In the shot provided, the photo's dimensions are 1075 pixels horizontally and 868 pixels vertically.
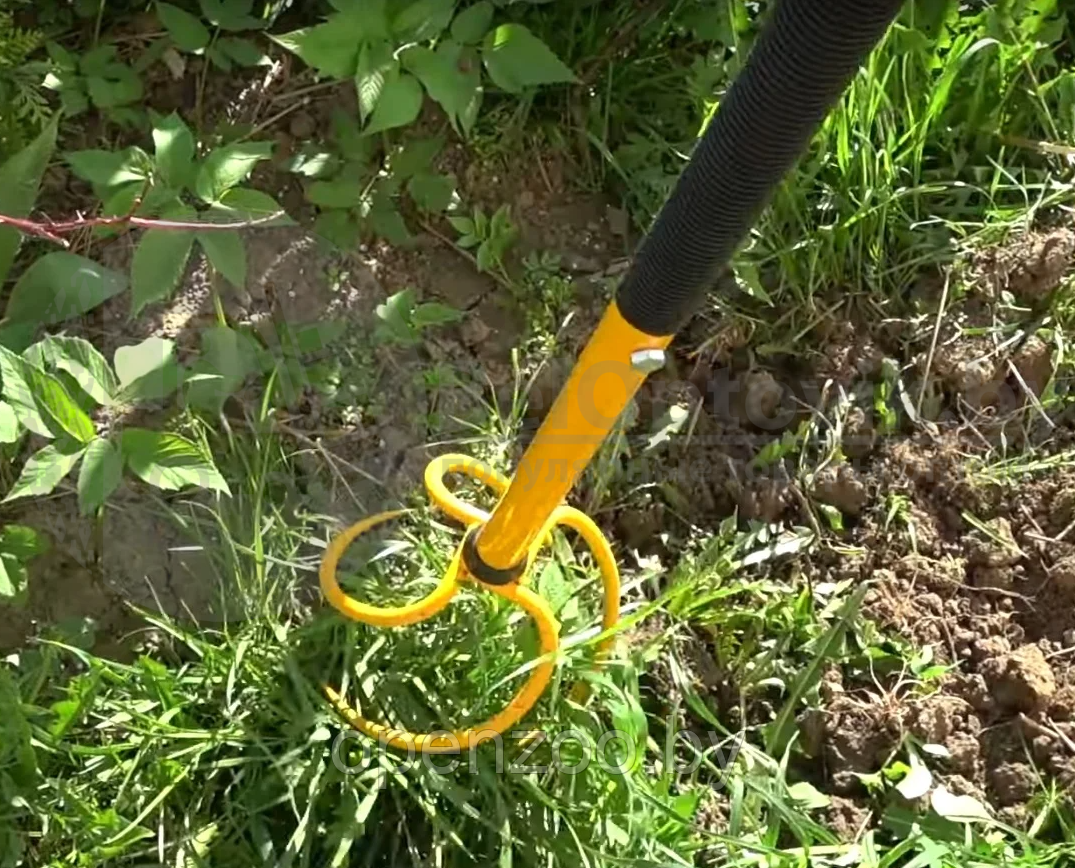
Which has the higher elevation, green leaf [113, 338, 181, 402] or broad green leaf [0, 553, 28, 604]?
green leaf [113, 338, 181, 402]

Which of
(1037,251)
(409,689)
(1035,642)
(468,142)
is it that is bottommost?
(409,689)

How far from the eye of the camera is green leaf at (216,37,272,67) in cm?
147

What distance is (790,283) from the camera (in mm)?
1491

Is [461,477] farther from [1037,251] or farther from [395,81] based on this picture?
[1037,251]

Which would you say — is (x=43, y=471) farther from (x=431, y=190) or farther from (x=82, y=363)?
(x=431, y=190)

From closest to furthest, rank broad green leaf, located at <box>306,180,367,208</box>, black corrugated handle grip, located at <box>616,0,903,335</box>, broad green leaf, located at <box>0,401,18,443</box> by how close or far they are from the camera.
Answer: black corrugated handle grip, located at <box>616,0,903,335</box> → broad green leaf, located at <box>0,401,18,443</box> → broad green leaf, located at <box>306,180,367,208</box>

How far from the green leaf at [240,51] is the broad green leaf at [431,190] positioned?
0.76 feet

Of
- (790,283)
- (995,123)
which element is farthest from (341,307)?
(995,123)

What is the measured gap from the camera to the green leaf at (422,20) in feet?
4.41

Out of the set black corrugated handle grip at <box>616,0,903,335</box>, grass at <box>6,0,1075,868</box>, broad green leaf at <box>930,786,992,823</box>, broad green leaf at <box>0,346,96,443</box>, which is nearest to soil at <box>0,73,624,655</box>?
grass at <box>6,0,1075,868</box>

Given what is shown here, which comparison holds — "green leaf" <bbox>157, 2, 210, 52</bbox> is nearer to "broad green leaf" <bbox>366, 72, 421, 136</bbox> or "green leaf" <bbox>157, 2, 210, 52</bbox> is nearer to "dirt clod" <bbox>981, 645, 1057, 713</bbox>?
"broad green leaf" <bbox>366, 72, 421, 136</bbox>

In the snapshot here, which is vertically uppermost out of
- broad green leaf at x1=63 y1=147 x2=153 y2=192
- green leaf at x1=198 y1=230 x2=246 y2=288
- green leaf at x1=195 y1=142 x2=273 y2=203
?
green leaf at x1=195 y1=142 x2=273 y2=203

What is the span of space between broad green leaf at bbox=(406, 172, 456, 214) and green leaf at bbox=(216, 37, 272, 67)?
23 cm

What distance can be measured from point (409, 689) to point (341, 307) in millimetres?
445
